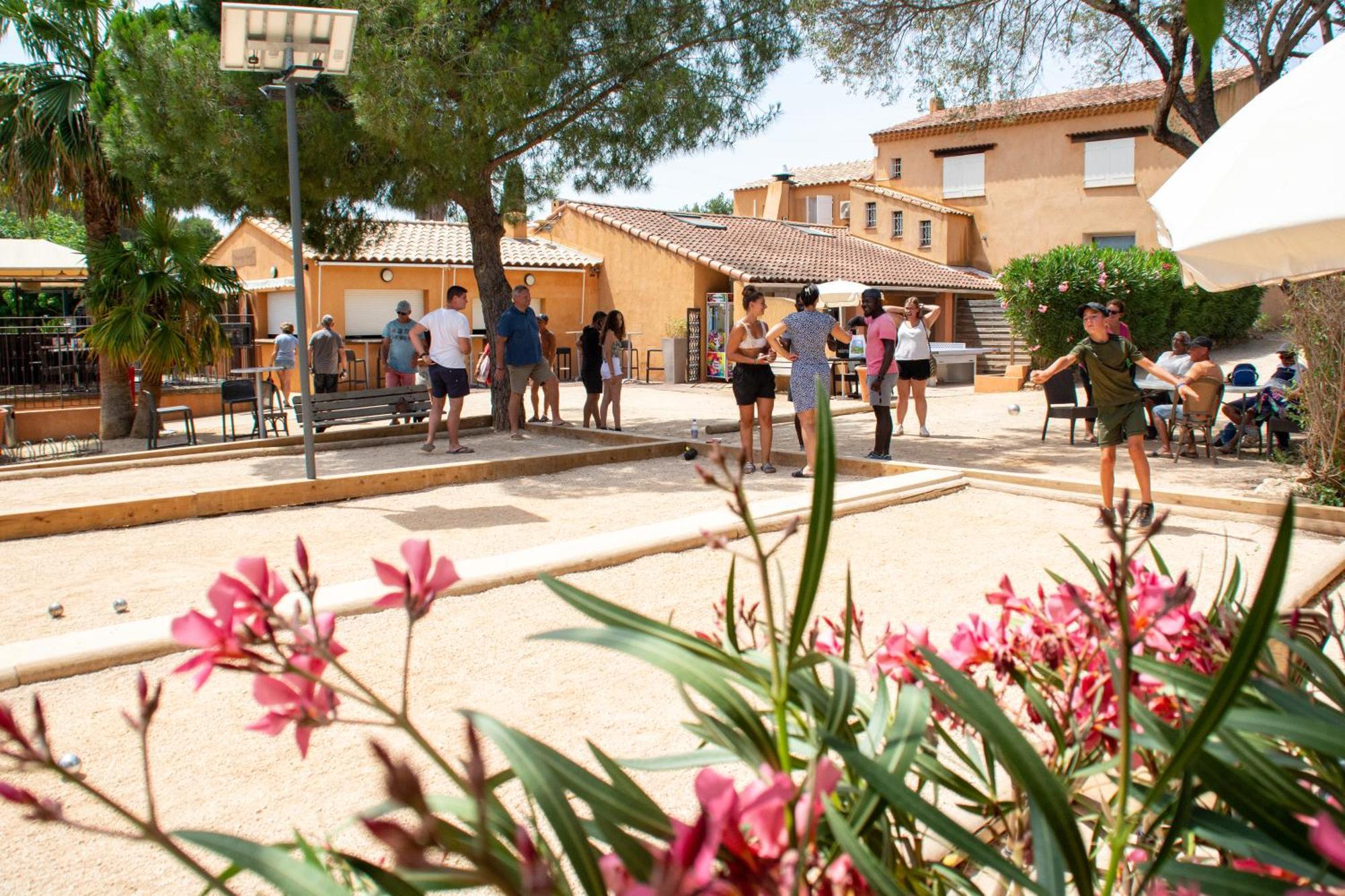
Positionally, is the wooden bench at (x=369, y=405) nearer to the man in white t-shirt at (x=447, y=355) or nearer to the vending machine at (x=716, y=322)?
the man in white t-shirt at (x=447, y=355)

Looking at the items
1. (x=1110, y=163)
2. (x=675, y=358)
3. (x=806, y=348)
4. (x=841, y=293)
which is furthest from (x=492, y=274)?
(x=1110, y=163)

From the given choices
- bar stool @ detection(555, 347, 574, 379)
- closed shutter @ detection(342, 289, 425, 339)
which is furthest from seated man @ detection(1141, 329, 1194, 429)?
closed shutter @ detection(342, 289, 425, 339)

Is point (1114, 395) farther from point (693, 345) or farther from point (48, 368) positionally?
point (693, 345)

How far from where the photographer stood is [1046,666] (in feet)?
5.28

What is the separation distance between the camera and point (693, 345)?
2725 cm

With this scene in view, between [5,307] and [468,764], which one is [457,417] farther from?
[5,307]

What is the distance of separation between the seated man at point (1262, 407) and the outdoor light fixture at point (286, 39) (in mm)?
8931

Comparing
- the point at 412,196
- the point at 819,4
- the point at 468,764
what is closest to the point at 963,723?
the point at 468,764

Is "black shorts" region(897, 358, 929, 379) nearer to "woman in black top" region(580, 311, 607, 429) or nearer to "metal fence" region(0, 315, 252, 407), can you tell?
"woman in black top" region(580, 311, 607, 429)

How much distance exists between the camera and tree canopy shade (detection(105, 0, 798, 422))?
430 inches

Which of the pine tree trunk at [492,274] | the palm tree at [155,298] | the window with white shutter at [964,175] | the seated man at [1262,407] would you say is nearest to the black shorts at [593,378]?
the pine tree trunk at [492,274]

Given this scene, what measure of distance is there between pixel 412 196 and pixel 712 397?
30.5 ft

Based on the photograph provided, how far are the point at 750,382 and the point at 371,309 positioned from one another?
63.3ft

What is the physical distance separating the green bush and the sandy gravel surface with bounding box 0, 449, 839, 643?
A: 1477 centimetres
